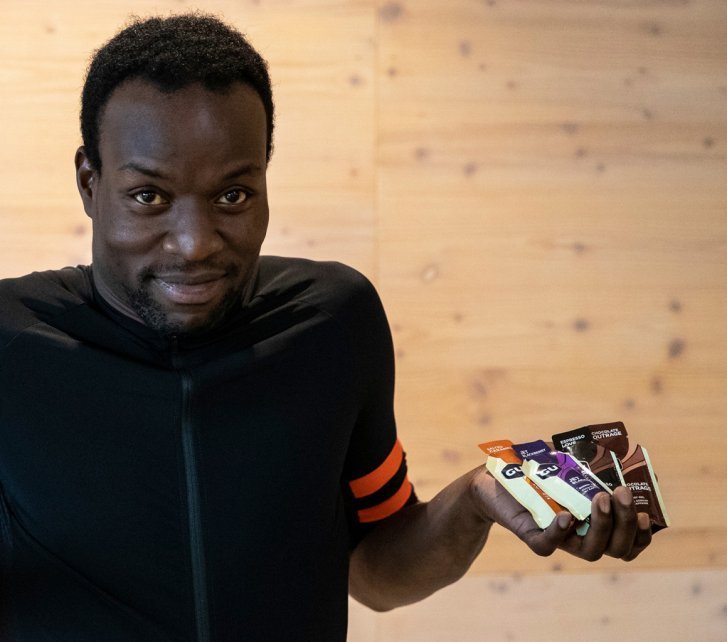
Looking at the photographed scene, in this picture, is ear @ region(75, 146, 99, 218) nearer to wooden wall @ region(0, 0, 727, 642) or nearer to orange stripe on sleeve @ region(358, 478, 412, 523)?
orange stripe on sleeve @ region(358, 478, 412, 523)

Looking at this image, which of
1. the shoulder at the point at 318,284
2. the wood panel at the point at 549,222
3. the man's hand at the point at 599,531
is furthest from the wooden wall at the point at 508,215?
the man's hand at the point at 599,531

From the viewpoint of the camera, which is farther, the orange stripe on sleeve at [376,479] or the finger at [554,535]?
the orange stripe on sleeve at [376,479]

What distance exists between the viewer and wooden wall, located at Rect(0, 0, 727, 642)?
253 cm

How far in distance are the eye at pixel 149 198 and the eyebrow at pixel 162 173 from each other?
0.07 ft

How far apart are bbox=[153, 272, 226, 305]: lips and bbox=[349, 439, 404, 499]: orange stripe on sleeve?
13.1 inches

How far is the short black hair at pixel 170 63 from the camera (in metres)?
1.01

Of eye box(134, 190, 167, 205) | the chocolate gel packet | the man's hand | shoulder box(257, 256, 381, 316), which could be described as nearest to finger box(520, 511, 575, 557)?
the man's hand

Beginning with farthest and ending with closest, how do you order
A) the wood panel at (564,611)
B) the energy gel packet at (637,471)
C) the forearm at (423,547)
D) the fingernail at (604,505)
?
the wood panel at (564,611)
the forearm at (423,547)
the energy gel packet at (637,471)
the fingernail at (604,505)

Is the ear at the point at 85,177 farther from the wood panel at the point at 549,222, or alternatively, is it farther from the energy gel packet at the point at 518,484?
the wood panel at the point at 549,222

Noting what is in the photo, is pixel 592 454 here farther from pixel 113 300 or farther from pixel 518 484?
pixel 113 300

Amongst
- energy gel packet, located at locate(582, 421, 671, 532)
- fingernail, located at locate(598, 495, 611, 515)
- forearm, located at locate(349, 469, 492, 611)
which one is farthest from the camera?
forearm, located at locate(349, 469, 492, 611)

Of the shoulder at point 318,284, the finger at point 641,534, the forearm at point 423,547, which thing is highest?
the shoulder at point 318,284

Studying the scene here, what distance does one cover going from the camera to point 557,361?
2711mm

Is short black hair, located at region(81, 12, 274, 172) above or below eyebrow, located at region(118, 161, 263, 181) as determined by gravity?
above
